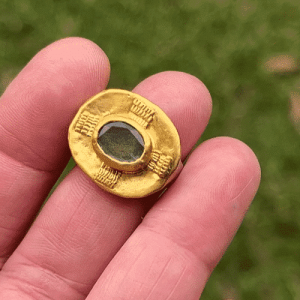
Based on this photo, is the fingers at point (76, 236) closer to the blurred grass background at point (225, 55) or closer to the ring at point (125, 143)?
the ring at point (125, 143)

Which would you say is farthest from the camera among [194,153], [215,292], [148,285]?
[215,292]

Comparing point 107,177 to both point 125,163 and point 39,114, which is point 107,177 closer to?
point 125,163

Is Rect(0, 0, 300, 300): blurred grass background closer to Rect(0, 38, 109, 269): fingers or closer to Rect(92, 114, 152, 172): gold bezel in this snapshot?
Rect(0, 38, 109, 269): fingers

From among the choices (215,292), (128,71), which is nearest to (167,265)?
(215,292)

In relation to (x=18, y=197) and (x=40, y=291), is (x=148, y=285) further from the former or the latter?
(x=18, y=197)

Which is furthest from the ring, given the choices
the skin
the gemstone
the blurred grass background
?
the blurred grass background

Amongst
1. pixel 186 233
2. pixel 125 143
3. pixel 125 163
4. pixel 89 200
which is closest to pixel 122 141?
pixel 125 143

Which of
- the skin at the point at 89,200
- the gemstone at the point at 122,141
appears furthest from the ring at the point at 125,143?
the skin at the point at 89,200
